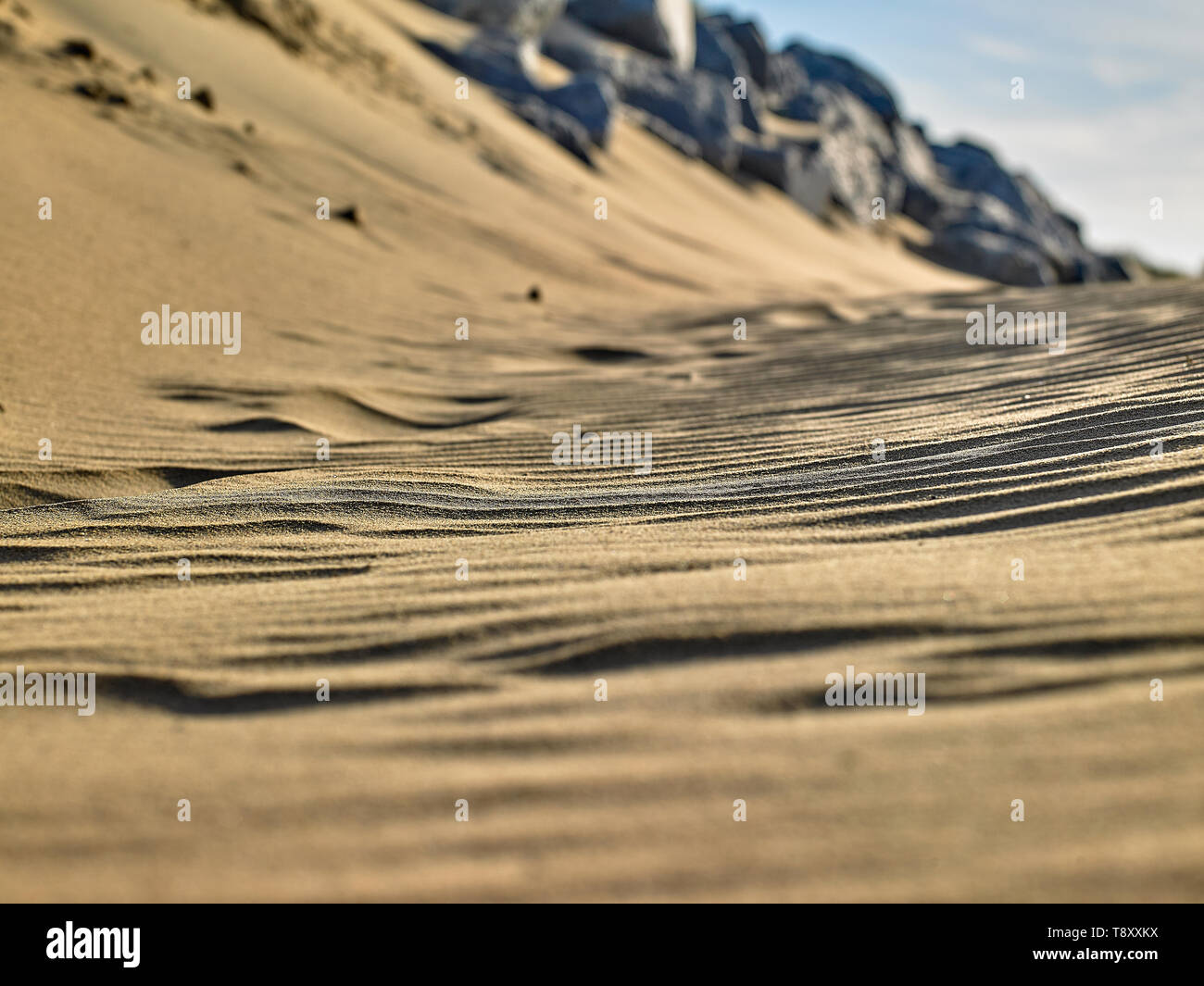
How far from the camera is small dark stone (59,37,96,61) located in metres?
8.34

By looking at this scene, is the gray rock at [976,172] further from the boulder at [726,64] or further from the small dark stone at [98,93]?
the small dark stone at [98,93]

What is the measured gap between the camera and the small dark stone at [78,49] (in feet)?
27.4

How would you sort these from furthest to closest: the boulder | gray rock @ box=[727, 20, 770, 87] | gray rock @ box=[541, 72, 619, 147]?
gray rock @ box=[727, 20, 770, 87] → the boulder → gray rock @ box=[541, 72, 619, 147]

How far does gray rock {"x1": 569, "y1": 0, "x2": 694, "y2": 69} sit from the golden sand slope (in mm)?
15919

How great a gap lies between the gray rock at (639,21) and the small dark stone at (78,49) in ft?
43.7

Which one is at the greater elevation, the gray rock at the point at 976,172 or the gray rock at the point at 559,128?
Result: the gray rock at the point at 976,172

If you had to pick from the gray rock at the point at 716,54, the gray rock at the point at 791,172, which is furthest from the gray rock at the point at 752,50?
the gray rock at the point at 791,172

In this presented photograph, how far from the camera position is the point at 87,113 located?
767 centimetres

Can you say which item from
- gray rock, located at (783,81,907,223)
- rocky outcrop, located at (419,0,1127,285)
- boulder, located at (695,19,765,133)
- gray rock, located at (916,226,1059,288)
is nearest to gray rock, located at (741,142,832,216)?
rocky outcrop, located at (419,0,1127,285)

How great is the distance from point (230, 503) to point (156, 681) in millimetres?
1210

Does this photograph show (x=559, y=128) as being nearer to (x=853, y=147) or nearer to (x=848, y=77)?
(x=853, y=147)

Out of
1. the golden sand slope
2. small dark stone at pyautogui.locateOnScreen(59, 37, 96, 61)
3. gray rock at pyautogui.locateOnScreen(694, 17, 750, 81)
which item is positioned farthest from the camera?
gray rock at pyautogui.locateOnScreen(694, 17, 750, 81)

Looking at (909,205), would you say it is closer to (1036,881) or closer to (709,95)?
(709,95)

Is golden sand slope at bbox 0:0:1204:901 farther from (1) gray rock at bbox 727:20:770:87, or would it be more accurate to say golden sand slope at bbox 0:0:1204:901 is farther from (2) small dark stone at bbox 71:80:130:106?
(1) gray rock at bbox 727:20:770:87
